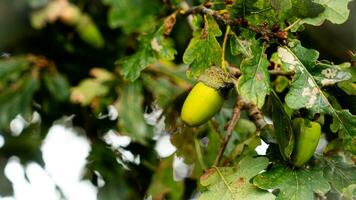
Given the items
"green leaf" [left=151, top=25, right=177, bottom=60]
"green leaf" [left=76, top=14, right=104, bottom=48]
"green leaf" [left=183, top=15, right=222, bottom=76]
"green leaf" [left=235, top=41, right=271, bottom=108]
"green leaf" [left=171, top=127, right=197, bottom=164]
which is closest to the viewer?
"green leaf" [left=235, top=41, right=271, bottom=108]

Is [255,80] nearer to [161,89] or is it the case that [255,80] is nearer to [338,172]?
[338,172]

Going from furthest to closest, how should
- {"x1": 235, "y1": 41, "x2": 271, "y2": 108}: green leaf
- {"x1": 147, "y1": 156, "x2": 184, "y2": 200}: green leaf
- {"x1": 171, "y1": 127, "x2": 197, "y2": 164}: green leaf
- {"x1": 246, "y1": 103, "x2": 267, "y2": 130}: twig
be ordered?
{"x1": 147, "y1": 156, "x2": 184, "y2": 200}: green leaf → {"x1": 171, "y1": 127, "x2": 197, "y2": 164}: green leaf → {"x1": 246, "y1": 103, "x2": 267, "y2": 130}: twig → {"x1": 235, "y1": 41, "x2": 271, "y2": 108}: green leaf

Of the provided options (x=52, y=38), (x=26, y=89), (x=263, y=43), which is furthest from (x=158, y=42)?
(x=52, y=38)

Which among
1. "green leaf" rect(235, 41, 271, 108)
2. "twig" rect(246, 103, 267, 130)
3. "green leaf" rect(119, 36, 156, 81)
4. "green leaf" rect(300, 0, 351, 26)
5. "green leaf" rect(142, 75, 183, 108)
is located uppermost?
"green leaf" rect(300, 0, 351, 26)

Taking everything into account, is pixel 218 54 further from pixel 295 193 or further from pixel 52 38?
pixel 52 38

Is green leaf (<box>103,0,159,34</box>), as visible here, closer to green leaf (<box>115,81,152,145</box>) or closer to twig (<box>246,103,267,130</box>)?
green leaf (<box>115,81,152,145</box>)

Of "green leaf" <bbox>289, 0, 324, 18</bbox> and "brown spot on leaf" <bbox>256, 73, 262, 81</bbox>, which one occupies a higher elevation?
"green leaf" <bbox>289, 0, 324, 18</bbox>

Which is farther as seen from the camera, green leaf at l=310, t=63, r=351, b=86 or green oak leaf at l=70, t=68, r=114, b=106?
green oak leaf at l=70, t=68, r=114, b=106

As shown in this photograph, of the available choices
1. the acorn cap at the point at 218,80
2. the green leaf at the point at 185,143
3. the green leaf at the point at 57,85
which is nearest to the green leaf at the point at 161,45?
the green leaf at the point at 185,143

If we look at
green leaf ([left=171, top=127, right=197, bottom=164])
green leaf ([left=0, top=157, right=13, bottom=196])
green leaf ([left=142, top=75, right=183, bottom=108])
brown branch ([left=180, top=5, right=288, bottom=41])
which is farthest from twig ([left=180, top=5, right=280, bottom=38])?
green leaf ([left=0, top=157, right=13, bottom=196])
